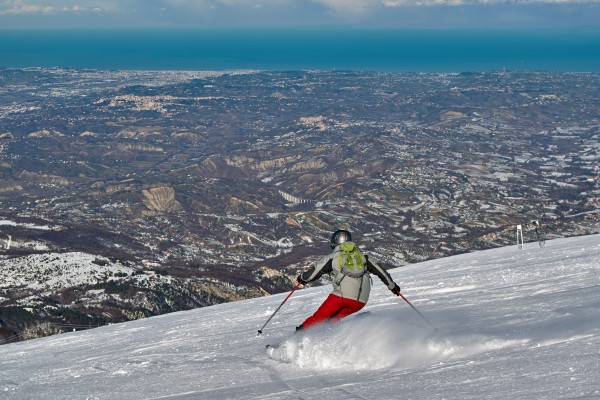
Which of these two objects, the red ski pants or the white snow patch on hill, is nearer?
the red ski pants

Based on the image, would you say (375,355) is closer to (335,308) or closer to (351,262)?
(335,308)

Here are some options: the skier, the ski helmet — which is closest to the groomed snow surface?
the skier

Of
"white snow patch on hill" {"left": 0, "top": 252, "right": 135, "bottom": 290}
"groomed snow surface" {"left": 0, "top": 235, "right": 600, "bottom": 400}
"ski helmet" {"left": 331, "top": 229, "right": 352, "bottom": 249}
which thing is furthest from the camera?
"white snow patch on hill" {"left": 0, "top": 252, "right": 135, "bottom": 290}

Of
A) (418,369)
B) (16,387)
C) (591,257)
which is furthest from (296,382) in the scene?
(591,257)

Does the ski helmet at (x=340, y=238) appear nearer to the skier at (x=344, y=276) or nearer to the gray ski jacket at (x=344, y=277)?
the skier at (x=344, y=276)

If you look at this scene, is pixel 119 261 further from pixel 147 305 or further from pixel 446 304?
pixel 446 304

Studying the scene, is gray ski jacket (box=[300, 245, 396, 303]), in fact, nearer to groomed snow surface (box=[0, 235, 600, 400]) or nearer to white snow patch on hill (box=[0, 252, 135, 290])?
groomed snow surface (box=[0, 235, 600, 400])

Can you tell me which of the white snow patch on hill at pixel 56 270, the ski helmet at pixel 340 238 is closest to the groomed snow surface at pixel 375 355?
the ski helmet at pixel 340 238
